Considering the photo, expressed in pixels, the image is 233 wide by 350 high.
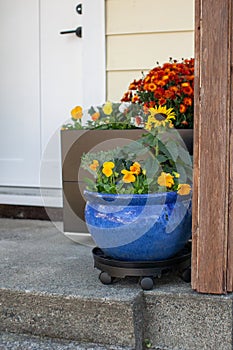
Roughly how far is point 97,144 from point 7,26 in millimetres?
1303

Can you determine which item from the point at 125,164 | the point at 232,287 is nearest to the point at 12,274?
the point at 125,164

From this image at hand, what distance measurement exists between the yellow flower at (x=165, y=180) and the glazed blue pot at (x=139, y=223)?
1.2 inches

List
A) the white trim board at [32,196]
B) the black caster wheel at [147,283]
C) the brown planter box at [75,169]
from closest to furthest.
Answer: the black caster wheel at [147,283]
the brown planter box at [75,169]
the white trim board at [32,196]

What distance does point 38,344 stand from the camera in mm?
1536

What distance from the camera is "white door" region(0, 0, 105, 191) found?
9.45ft

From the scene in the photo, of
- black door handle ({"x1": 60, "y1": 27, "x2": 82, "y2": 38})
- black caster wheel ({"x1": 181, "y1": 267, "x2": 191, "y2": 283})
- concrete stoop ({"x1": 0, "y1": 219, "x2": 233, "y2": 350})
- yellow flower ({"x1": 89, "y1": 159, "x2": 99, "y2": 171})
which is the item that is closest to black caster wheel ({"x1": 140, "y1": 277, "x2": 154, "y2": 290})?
concrete stoop ({"x1": 0, "y1": 219, "x2": 233, "y2": 350})

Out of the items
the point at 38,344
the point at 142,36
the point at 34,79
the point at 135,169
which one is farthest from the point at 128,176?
the point at 34,79

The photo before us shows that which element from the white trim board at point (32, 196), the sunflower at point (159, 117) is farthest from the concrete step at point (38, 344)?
the white trim board at point (32, 196)

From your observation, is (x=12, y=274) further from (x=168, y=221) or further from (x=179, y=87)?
(x=179, y=87)

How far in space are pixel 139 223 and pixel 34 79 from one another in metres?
1.72

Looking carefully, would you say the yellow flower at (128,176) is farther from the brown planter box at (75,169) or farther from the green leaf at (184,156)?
the brown planter box at (75,169)

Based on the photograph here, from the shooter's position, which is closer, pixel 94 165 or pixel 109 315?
pixel 109 315

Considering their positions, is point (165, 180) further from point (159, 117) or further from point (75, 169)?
point (75, 169)

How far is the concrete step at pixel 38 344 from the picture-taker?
1.51m
